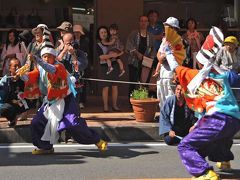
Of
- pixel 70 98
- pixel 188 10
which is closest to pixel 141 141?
pixel 70 98

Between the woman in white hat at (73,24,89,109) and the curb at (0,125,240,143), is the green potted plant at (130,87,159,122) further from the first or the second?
the woman in white hat at (73,24,89,109)

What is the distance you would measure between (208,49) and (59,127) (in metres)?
2.67

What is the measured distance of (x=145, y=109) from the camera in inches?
379

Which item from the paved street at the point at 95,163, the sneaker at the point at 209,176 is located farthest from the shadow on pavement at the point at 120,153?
the sneaker at the point at 209,176

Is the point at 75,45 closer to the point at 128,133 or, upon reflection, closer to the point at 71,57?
the point at 71,57

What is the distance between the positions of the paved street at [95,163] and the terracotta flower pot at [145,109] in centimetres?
105

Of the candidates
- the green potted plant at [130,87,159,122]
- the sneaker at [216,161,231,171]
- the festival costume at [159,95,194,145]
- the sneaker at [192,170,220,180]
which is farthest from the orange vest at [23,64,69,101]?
the sneaker at [192,170,220,180]

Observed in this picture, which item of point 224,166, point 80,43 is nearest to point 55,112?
point 224,166

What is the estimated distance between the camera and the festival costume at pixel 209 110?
6.00m

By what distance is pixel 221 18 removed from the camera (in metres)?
12.9

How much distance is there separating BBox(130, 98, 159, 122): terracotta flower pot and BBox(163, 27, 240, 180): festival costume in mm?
3385

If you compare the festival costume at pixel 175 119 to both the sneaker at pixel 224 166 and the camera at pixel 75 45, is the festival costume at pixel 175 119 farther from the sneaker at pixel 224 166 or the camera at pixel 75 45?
the camera at pixel 75 45

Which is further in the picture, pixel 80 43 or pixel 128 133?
pixel 80 43

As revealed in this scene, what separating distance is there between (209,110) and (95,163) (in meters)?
1.95
